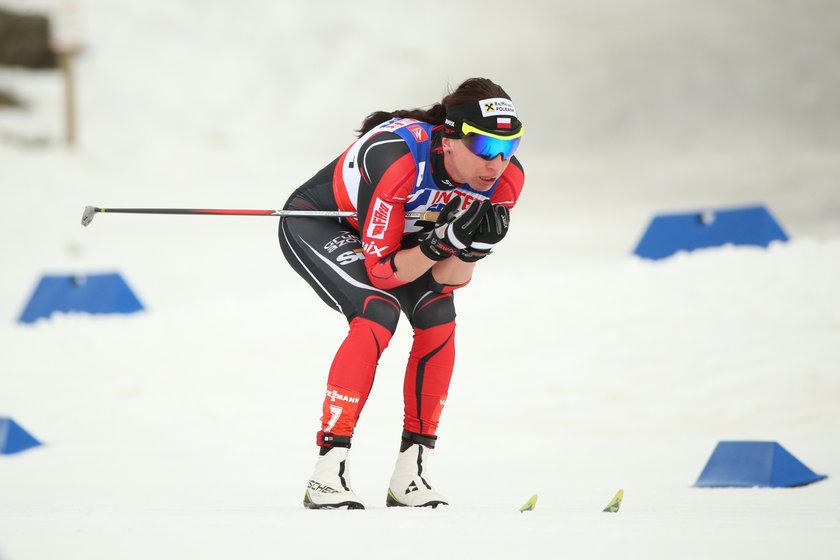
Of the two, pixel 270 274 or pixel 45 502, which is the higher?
pixel 270 274

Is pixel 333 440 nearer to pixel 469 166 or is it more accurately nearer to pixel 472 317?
pixel 469 166

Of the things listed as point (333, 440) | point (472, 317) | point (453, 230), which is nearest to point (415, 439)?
point (333, 440)

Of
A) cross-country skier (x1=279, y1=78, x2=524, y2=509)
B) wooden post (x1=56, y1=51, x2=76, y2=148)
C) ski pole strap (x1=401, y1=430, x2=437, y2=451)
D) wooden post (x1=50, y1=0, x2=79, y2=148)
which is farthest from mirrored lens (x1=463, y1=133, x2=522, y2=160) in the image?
wooden post (x1=56, y1=51, x2=76, y2=148)

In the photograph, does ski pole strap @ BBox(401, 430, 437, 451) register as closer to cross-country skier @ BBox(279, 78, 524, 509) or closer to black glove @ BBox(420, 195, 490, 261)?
cross-country skier @ BBox(279, 78, 524, 509)

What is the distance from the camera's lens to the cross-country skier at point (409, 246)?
3482mm

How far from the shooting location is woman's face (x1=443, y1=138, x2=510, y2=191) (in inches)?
138

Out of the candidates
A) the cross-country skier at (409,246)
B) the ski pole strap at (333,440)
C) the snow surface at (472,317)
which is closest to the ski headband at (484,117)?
the cross-country skier at (409,246)

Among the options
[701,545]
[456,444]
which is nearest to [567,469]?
[456,444]

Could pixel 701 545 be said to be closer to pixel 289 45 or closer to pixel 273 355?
pixel 273 355

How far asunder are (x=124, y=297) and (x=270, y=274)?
2.78 meters

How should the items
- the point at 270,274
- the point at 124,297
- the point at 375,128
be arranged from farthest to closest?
the point at 270,274, the point at 124,297, the point at 375,128

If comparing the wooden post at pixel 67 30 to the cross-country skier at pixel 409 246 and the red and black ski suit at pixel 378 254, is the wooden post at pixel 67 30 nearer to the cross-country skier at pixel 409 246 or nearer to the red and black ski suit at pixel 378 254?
the red and black ski suit at pixel 378 254

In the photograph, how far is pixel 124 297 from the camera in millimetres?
8367

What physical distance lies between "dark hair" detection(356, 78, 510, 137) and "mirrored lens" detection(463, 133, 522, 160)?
14cm
